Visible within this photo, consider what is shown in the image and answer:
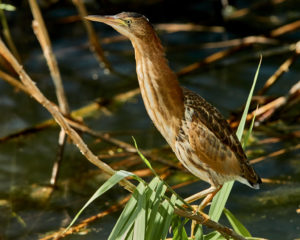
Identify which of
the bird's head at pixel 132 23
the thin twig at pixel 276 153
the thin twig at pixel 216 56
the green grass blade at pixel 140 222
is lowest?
the thin twig at pixel 276 153

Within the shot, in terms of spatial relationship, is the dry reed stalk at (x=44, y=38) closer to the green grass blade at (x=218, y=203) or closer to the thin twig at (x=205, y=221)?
the green grass blade at (x=218, y=203)

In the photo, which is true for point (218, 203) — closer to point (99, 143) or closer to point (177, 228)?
point (177, 228)

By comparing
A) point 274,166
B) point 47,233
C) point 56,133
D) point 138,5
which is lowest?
point 274,166

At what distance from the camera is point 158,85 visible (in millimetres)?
1984

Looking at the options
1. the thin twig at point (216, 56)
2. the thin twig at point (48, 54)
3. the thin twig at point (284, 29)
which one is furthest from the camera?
the thin twig at point (284, 29)

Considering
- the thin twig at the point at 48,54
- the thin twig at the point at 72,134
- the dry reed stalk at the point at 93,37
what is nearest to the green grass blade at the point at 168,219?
the thin twig at the point at 72,134

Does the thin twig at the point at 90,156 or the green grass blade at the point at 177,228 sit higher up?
the thin twig at the point at 90,156

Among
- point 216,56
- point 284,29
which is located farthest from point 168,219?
point 284,29

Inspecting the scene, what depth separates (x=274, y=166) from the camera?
3.09 meters

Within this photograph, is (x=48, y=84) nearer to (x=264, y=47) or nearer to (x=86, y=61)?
(x=86, y=61)

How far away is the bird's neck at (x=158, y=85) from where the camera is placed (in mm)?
1952

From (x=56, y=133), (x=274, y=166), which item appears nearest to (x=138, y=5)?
(x=56, y=133)

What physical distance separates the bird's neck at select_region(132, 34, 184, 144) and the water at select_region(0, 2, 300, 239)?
834 millimetres

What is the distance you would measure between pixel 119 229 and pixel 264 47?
2.85 meters
